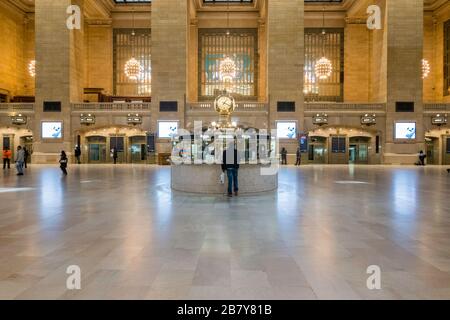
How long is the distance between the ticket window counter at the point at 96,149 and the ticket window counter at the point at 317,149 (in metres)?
18.1

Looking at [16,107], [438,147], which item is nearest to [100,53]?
[16,107]

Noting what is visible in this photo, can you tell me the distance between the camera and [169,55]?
26594mm

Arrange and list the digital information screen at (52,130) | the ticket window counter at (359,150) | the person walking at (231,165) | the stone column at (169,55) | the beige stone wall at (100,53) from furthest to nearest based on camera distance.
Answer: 1. the beige stone wall at (100,53)
2. the ticket window counter at (359,150)
3. the digital information screen at (52,130)
4. the stone column at (169,55)
5. the person walking at (231,165)

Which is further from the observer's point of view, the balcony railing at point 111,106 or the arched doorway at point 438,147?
the arched doorway at point 438,147

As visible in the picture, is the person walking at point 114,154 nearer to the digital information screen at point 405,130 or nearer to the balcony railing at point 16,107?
the balcony railing at point 16,107

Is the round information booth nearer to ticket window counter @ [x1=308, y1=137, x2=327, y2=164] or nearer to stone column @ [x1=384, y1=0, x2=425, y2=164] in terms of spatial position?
stone column @ [x1=384, y1=0, x2=425, y2=164]

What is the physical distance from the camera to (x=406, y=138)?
2650 cm

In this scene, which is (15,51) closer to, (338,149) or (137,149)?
(137,149)

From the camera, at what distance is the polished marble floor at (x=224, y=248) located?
309 cm

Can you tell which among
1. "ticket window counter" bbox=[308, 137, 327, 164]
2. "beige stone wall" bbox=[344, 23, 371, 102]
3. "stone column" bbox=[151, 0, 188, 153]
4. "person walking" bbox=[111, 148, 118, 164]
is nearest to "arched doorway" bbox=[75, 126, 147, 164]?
"person walking" bbox=[111, 148, 118, 164]

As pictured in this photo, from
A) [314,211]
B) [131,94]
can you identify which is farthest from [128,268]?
[131,94]

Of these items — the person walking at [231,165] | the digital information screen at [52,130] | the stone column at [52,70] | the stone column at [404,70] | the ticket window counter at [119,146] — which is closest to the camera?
the person walking at [231,165]

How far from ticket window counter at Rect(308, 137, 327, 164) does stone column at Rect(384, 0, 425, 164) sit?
17.4 feet

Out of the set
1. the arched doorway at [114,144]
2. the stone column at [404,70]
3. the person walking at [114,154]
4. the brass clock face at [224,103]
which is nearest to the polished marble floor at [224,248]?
the brass clock face at [224,103]
